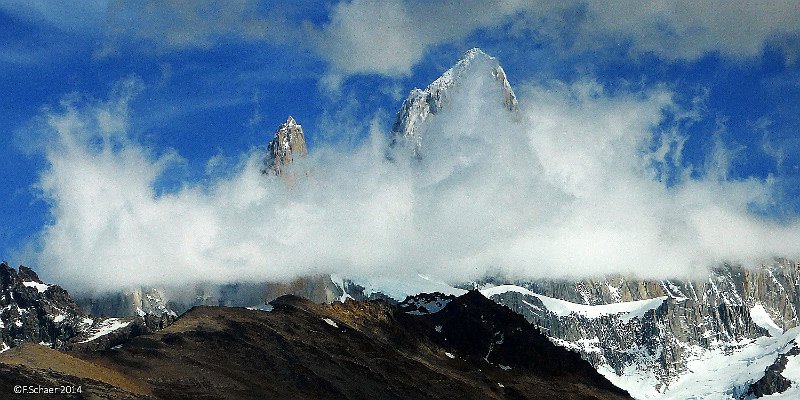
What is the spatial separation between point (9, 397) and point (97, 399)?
55.3 ft

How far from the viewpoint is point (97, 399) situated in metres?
199

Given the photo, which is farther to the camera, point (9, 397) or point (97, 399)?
point (97, 399)

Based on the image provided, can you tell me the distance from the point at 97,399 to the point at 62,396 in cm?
685

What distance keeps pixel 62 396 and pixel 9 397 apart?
32.9 feet

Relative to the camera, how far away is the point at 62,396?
194 m

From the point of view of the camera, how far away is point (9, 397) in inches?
7308
